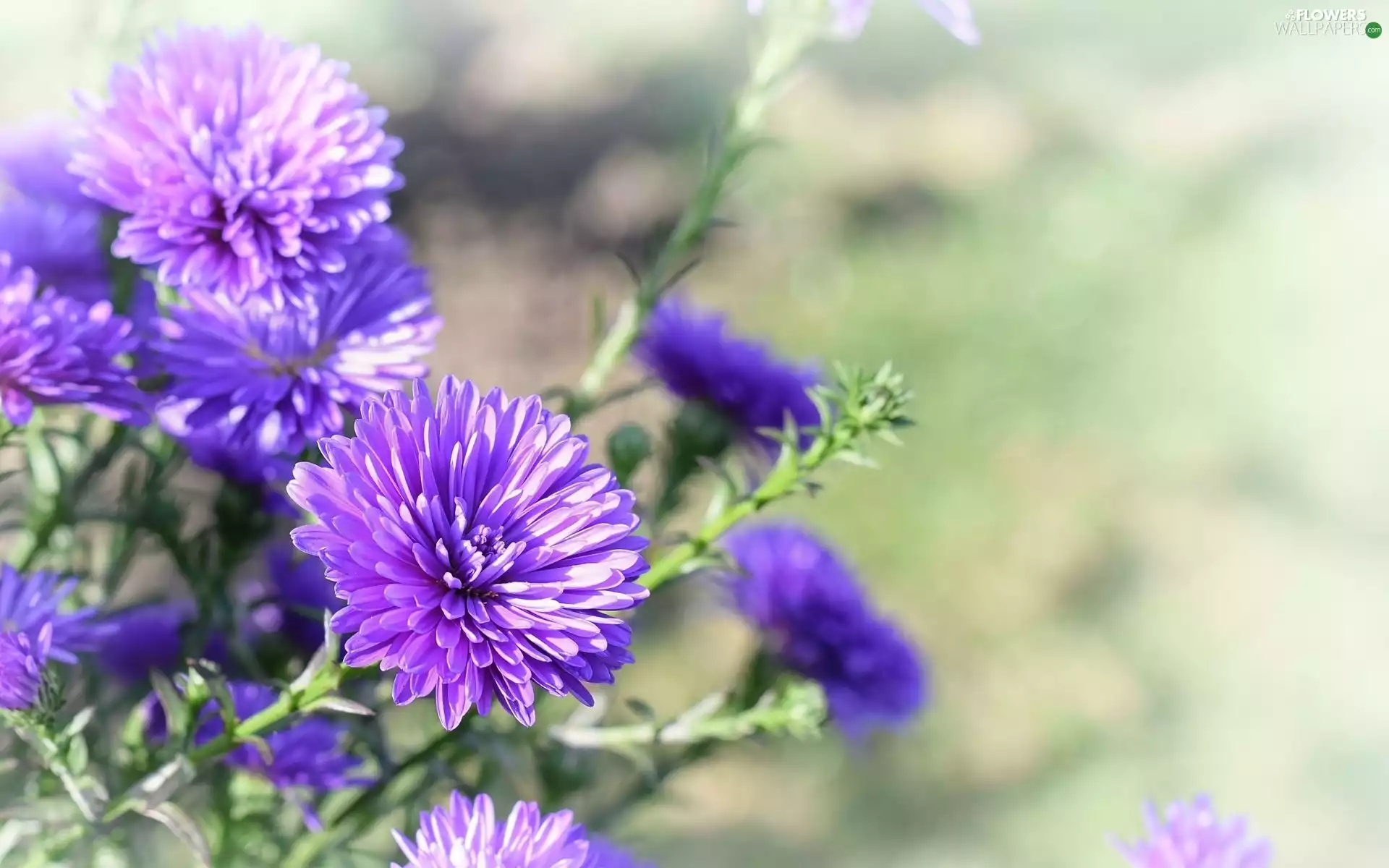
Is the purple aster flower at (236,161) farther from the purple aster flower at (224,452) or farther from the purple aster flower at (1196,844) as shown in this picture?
the purple aster flower at (1196,844)

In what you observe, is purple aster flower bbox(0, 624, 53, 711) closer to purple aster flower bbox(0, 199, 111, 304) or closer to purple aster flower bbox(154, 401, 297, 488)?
purple aster flower bbox(154, 401, 297, 488)

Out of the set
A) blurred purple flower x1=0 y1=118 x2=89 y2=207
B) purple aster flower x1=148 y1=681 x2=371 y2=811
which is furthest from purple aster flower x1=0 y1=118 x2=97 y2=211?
purple aster flower x1=148 y1=681 x2=371 y2=811

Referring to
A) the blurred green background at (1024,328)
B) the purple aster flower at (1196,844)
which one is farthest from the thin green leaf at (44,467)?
the blurred green background at (1024,328)

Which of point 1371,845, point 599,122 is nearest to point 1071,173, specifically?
point 599,122

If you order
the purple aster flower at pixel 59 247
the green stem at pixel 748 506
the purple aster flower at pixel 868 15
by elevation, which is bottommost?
the green stem at pixel 748 506

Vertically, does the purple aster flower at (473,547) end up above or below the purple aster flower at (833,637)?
below

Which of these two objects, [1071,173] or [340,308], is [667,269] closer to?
[340,308]
